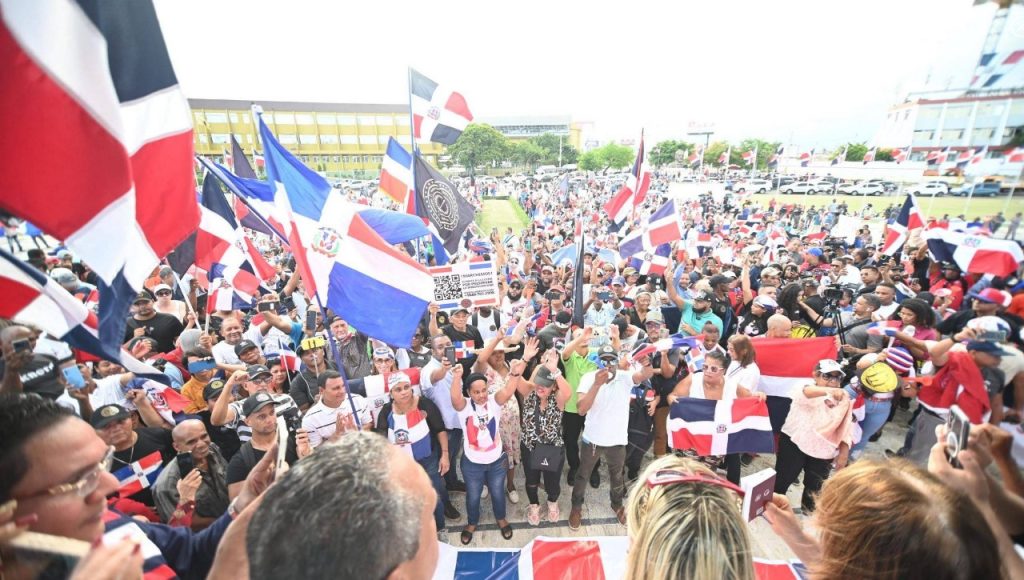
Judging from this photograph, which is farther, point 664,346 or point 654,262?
point 654,262

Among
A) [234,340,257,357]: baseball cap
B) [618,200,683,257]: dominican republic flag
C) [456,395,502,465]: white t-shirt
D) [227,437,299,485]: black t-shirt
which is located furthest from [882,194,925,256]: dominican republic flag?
[234,340,257,357]: baseball cap

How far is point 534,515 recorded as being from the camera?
463 centimetres

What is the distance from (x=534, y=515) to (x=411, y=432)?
1.72 metres

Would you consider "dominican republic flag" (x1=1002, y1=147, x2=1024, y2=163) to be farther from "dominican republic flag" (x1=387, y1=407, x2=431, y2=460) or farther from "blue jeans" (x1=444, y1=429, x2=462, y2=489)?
"blue jeans" (x1=444, y1=429, x2=462, y2=489)

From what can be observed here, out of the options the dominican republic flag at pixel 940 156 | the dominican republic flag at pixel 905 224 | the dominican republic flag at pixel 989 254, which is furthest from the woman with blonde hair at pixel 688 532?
the dominican republic flag at pixel 905 224

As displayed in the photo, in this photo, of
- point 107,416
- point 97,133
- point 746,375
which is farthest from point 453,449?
point 97,133

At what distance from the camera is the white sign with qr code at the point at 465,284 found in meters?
5.81

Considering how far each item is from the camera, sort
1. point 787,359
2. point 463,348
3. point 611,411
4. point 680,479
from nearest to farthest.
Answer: point 680,479, point 611,411, point 787,359, point 463,348

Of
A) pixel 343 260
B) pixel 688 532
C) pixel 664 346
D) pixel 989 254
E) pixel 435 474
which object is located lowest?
pixel 435 474

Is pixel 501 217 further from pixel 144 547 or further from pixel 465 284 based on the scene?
pixel 144 547

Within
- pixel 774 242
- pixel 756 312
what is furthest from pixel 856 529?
pixel 774 242

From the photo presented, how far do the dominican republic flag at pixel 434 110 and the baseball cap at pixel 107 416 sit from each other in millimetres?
5164

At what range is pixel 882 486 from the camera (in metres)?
1.45

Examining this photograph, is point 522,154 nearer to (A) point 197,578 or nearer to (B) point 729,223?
(B) point 729,223
